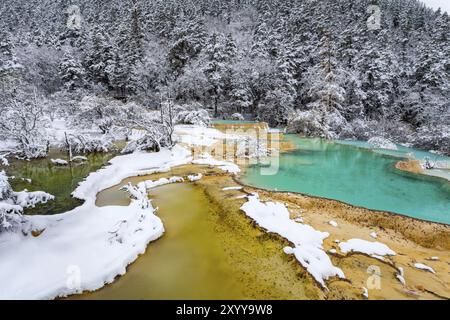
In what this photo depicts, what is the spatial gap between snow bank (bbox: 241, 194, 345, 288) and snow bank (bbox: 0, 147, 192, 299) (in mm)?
2890

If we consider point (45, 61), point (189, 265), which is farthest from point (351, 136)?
point (45, 61)

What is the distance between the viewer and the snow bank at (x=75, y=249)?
4926 mm

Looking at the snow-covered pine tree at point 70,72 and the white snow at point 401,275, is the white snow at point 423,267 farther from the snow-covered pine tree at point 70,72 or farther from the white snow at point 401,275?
the snow-covered pine tree at point 70,72

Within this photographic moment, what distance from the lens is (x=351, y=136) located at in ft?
78.1

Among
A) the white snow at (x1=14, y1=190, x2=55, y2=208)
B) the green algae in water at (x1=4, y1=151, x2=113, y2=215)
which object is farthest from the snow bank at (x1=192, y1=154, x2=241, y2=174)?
the white snow at (x1=14, y1=190, x2=55, y2=208)

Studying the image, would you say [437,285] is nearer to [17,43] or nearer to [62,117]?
[62,117]

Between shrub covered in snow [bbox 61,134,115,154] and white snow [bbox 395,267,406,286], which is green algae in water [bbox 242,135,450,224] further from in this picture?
shrub covered in snow [bbox 61,134,115,154]

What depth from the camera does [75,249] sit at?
5.95 meters

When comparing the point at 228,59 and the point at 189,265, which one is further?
the point at 228,59

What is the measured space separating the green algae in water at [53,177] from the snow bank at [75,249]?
3.27ft

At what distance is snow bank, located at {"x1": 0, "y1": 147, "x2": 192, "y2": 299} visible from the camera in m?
4.93

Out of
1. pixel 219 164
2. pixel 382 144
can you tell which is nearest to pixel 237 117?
pixel 382 144

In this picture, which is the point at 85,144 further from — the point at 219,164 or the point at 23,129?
the point at 219,164
